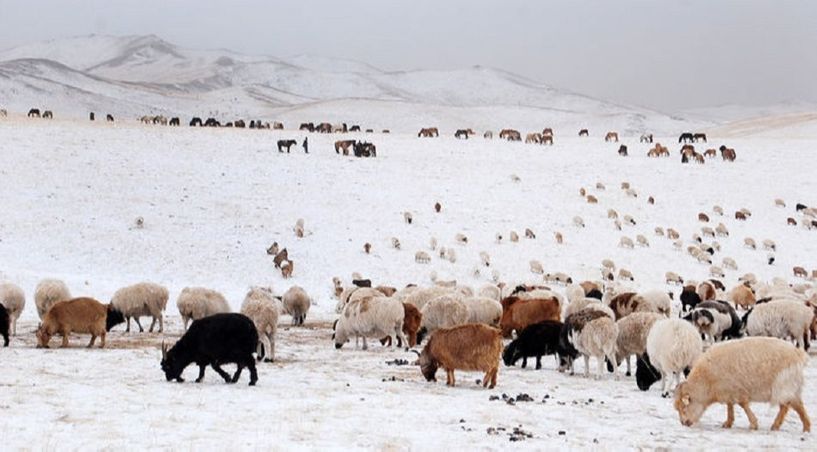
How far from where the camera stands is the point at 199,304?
19156 millimetres

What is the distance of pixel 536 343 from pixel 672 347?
361 cm

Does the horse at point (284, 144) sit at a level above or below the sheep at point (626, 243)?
above

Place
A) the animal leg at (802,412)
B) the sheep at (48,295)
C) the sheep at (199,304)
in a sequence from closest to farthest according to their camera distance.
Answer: the animal leg at (802,412) < the sheep at (199,304) < the sheep at (48,295)

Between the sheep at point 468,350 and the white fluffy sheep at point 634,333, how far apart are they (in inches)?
113

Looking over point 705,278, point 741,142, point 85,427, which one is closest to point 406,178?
point 705,278

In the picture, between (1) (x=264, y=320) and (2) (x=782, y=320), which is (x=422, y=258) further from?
(1) (x=264, y=320)

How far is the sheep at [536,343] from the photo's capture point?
50.9ft

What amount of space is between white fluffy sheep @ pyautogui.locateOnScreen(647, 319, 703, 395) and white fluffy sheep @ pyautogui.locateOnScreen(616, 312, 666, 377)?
4.30ft

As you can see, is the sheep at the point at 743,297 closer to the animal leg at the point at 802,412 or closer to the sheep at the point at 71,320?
the animal leg at the point at 802,412

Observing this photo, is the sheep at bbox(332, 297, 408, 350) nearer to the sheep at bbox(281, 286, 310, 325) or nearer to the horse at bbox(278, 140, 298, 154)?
the sheep at bbox(281, 286, 310, 325)

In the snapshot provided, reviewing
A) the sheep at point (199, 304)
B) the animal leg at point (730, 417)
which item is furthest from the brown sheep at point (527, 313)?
the animal leg at point (730, 417)

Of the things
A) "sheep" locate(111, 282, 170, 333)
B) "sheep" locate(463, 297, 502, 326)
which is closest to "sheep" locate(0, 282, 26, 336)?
"sheep" locate(111, 282, 170, 333)

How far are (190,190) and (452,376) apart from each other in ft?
98.6

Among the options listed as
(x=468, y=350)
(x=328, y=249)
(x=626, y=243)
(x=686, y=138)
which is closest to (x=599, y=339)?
(x=468, y=350)
